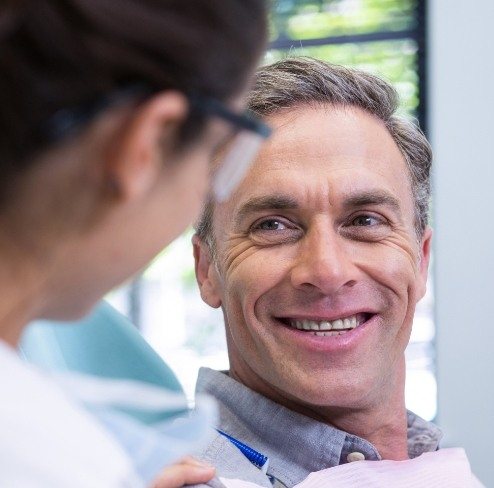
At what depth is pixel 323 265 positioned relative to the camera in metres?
1.38

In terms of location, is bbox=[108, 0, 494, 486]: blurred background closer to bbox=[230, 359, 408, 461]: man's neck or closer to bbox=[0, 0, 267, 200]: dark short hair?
bbox=[230, 359, 408, 461]: man's neck

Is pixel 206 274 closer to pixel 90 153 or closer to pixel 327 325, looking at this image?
pixel 327 325

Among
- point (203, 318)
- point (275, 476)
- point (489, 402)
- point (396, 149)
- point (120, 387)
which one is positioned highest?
point (120, 387)

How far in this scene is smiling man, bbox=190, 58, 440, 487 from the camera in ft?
4.67

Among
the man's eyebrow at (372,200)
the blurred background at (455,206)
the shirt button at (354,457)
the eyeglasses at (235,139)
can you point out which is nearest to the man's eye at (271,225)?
the man's eyebrow at (372,200)

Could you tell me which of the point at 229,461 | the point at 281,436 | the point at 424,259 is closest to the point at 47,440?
the point at 229,461

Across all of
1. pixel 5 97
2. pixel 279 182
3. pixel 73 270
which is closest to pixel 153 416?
pixel 279 182

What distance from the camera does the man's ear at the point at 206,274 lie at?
160 cm

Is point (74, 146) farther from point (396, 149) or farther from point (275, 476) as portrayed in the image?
point (396, 149)

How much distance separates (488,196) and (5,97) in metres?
2.72

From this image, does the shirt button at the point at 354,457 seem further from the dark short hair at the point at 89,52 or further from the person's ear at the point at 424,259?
the dark short hair at the point at 89,52

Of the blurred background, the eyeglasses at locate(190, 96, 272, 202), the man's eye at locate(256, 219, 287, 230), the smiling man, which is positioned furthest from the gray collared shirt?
the blurred background

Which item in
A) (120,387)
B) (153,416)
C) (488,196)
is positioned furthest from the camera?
(488,196)

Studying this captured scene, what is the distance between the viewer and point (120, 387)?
0.69m
